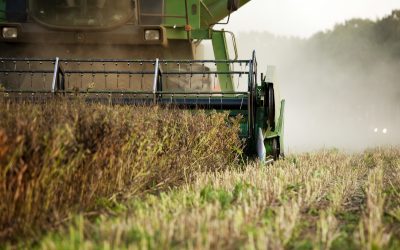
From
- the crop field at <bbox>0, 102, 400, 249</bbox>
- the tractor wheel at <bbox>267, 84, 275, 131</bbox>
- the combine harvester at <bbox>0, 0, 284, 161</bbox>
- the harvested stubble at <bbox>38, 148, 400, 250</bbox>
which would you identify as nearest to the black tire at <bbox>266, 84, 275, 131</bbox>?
the tractor wheel at <bbox>267, 84, 275, 131</bbox>

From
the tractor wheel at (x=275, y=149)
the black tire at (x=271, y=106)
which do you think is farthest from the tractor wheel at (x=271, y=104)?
the tractor wheel at (x=275, y=149)

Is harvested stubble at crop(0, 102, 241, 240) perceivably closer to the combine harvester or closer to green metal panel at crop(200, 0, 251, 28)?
the combine harvester

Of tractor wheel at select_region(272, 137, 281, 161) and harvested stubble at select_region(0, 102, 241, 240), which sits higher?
harvested stubble at select_region(0, 102, 241, 240)

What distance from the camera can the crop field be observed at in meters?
3.77

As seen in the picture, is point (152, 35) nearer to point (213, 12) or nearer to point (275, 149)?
point (213, 12)

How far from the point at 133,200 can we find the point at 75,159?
0.96 meters

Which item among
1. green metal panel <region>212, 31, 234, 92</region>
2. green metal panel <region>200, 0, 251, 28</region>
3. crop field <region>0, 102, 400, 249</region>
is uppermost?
green metal panel <region>200, 0, 251, 28</region>

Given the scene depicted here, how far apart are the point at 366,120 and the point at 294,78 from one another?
490 inches

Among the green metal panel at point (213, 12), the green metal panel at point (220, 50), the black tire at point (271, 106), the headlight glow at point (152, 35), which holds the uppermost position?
the green metal panel at point (213, 12)

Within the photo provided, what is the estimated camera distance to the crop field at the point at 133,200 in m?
3.77

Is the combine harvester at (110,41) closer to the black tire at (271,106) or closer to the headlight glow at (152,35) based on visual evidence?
the headlight glow at (152,35)

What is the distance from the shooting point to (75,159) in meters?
4.32

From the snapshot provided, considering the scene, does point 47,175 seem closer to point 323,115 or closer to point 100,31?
point 100,31

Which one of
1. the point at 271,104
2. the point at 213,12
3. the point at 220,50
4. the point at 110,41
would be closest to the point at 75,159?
the point at 271,104
